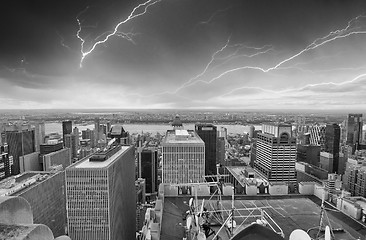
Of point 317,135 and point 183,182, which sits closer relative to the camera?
point 183,182

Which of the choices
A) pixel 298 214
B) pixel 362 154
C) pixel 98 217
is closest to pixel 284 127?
pixel 362 154

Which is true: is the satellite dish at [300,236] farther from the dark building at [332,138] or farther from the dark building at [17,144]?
the dark building at [332,138]

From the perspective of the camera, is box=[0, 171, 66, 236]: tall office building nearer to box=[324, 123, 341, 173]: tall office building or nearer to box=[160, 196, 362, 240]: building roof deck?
box=[160, 196, 362, 240]: building roof deck

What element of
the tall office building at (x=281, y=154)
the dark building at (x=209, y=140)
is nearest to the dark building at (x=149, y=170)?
the dark building at (x=209, y=140)

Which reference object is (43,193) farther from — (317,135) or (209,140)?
(317,135)

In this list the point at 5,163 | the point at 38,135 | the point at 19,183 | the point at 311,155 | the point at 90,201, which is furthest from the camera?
the point at 38,135

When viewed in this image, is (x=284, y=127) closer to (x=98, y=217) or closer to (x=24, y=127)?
(x=98, y=217)

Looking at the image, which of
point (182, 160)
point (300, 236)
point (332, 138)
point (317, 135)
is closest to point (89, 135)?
point (182, 160)
